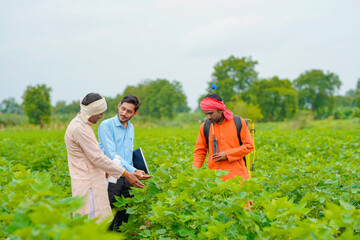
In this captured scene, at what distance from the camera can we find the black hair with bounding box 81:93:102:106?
325 cm

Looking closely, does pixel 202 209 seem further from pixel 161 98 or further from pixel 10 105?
pixel 10 105

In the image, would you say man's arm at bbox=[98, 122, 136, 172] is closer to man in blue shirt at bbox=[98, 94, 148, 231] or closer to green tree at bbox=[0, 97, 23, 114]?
man in blue shirt at bbox=[98, 94, 148, 231]

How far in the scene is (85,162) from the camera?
3.32 metres

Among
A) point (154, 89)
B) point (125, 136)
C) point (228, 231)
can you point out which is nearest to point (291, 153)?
point (125, 136)

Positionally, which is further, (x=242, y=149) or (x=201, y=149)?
(x=201, y=149)

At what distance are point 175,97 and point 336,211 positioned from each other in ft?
228

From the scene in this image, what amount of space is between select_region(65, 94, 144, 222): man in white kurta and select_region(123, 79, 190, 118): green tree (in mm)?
63319

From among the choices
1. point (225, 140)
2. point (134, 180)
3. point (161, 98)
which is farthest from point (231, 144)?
point (161, 98)

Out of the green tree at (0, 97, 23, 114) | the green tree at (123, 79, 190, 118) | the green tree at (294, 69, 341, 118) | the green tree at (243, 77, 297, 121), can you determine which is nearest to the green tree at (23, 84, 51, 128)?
the green tree at (123, 79, 190, 118)

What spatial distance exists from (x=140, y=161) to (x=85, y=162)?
3.01 feet

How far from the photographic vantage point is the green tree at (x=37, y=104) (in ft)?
130

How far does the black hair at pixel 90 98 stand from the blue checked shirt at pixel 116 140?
2.61ft

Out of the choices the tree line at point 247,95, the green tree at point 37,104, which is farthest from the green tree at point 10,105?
the green tree at point 37,104

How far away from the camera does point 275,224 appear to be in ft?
6.43
